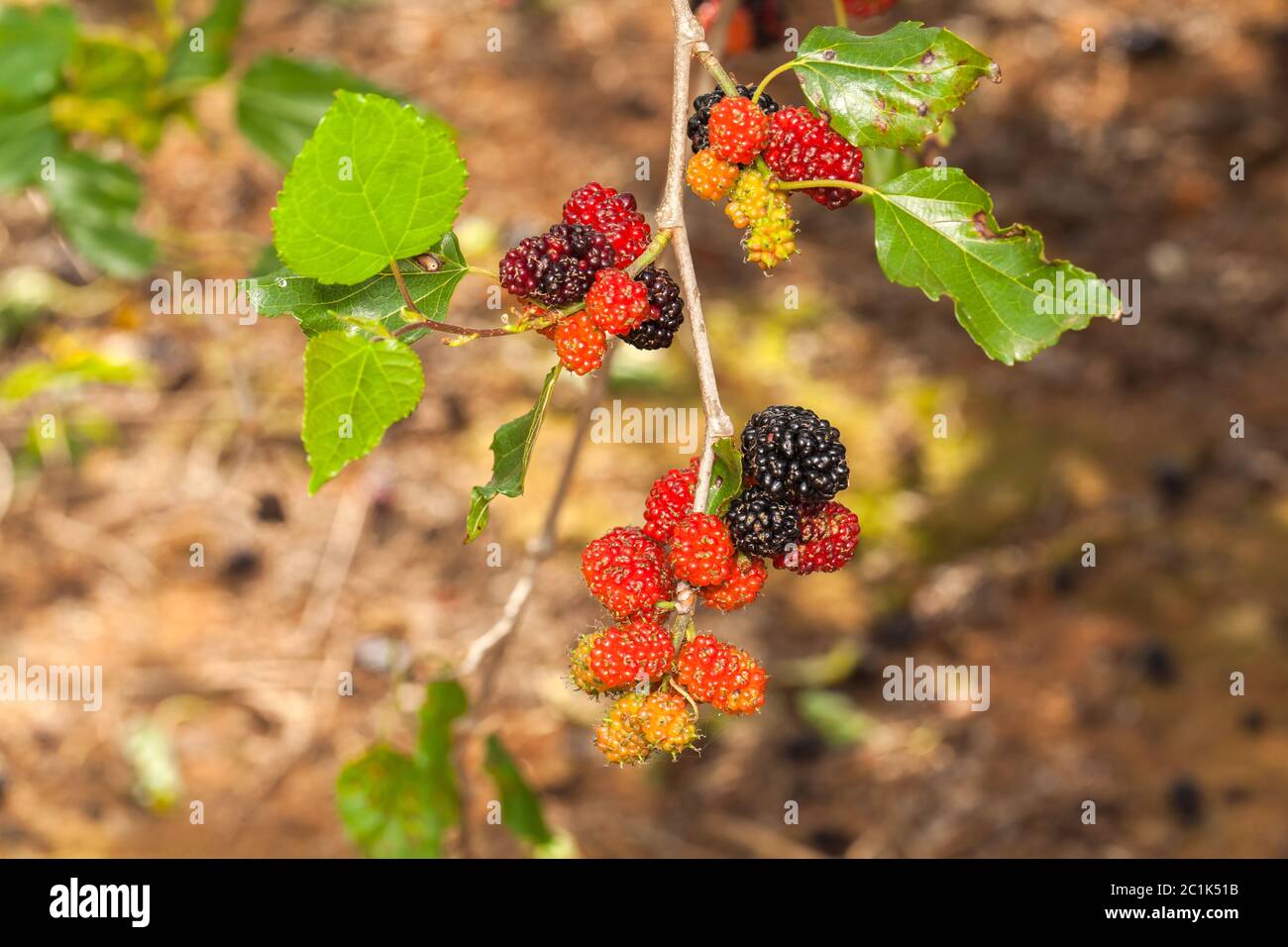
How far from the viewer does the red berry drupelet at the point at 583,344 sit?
1.05 m

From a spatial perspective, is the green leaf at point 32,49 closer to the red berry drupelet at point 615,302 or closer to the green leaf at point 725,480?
the red berry drupelet at point 615,302

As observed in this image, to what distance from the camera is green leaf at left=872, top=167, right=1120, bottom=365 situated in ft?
3.65

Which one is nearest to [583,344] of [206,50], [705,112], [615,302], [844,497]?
[615,302]

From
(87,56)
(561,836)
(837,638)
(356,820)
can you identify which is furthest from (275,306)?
(837,638)

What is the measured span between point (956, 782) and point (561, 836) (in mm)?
994

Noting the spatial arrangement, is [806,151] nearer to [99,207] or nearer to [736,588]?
[736,588]

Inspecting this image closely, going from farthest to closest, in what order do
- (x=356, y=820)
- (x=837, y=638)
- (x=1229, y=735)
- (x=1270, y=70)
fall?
(x=1270, y=70) → (x=837, y=638) → (x=1229, y=735) → (x=356, y=820)

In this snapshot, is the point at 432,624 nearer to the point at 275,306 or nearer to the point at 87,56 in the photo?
the point at 87,56

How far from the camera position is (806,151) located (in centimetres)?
116

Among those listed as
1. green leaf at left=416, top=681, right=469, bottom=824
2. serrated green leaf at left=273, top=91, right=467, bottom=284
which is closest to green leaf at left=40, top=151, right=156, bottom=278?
green leaf at left=416, top=681, right=469, bottom=824

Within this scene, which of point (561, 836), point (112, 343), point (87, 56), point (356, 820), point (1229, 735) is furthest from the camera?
point (112, 343)

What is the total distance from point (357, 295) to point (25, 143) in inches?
51.4

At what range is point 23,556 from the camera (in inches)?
117

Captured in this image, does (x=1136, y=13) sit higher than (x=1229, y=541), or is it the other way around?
(x=1136, y=13)
